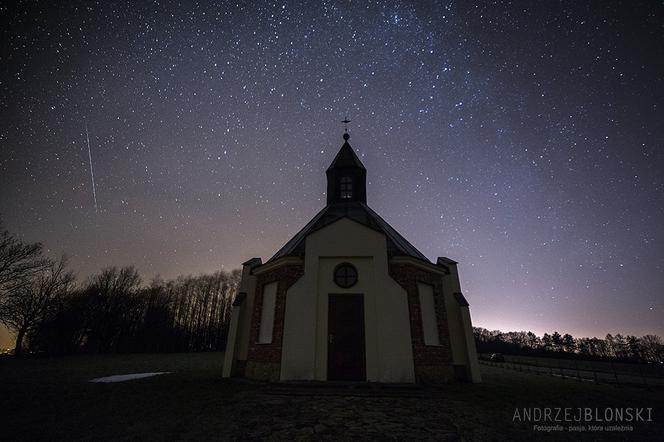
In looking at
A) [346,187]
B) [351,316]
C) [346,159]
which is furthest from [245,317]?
[346,159]

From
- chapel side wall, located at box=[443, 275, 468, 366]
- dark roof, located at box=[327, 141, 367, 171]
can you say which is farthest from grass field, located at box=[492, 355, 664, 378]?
dark roof, located at box=[327, 141, 367, 171]

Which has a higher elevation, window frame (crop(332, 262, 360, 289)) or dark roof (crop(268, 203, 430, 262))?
dark roof (crop(268, 203, 430, 262))

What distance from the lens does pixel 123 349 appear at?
42.1 m

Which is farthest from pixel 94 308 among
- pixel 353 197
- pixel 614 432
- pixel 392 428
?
pixel 614 432

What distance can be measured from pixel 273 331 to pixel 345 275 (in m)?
3.64

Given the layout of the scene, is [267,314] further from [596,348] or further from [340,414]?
[596,348]

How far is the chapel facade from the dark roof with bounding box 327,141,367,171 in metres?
7.17

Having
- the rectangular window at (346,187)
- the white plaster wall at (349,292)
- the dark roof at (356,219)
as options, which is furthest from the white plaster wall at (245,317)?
the rectangular window at (346,187)

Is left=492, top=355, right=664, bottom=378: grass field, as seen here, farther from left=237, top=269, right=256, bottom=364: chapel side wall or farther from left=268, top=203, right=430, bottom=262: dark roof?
left=237, top=269, right=256, bottom=364: chapel side wall

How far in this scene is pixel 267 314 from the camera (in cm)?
1170

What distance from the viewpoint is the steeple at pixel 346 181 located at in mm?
17984

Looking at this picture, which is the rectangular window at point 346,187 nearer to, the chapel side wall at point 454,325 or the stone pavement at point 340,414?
the chapel side wall at point 454,325

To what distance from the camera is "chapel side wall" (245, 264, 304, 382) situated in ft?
33.7

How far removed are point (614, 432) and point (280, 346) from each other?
911cm
